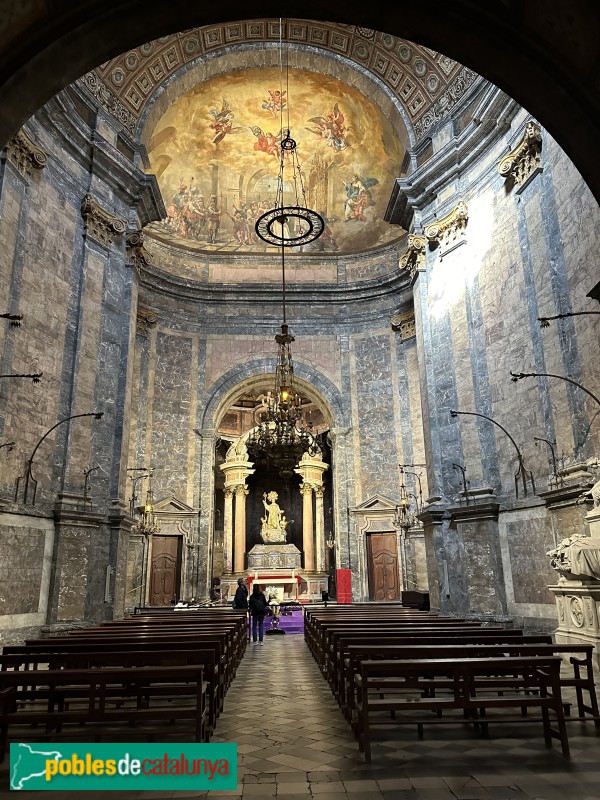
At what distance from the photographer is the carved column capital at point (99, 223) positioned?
43.8 feet

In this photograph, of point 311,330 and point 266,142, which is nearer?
point 266,142

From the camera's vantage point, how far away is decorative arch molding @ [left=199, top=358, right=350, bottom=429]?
20.6 meters

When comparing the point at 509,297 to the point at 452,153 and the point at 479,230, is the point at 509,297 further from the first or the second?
the point at 452,153

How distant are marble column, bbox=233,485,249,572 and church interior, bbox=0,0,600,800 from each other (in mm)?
89

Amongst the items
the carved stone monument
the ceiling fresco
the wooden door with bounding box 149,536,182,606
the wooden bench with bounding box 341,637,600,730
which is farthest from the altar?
the wooden bench with bounding box 341,637,600,730

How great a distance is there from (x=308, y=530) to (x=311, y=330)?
24.9 ft

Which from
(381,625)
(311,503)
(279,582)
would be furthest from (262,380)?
(381,625)

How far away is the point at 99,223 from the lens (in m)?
13.6

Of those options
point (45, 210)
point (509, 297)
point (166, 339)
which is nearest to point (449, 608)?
point (509, 297)

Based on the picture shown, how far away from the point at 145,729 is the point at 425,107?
620 inches

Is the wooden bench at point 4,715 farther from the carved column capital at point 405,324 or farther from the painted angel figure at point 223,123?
the painted angel figure at point 223,123

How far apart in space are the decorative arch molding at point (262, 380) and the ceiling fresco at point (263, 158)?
4664 millimetres

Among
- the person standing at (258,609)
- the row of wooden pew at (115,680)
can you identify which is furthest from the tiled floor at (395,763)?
the person standing at (258,609)

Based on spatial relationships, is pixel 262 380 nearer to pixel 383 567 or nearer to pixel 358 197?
pixel 358 197
